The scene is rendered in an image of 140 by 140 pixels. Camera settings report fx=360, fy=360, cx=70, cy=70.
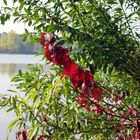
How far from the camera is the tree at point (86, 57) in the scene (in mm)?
1718

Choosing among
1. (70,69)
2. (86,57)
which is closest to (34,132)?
(70,69)

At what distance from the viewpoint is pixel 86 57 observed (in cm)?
199

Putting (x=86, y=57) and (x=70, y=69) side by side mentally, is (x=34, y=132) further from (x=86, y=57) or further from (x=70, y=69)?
(x=86, y=57)

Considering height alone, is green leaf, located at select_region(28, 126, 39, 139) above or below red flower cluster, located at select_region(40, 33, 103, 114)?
below

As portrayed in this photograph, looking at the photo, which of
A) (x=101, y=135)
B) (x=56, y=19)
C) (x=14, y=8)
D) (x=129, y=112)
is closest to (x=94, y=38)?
(x=56, y=19)

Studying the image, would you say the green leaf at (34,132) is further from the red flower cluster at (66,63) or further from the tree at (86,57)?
the red flower cluster at (66,63)

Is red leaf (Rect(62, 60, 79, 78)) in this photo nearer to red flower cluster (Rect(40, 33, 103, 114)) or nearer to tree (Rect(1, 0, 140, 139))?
red flower cluster (Rect(40, 33, 103, 114))

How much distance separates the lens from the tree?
1.72 meters

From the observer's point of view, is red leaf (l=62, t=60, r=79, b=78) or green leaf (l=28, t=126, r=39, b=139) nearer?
red leaf (l=62, t=60, r=79, b=78)

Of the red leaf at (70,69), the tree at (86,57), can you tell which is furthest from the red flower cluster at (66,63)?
the tree at (86,57)

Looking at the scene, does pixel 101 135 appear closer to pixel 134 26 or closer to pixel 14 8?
pixel 134 26

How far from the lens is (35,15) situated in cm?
210

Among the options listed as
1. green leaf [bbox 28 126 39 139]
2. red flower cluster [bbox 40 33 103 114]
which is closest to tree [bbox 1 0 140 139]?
green leaf [bbox 28 126 39 139]

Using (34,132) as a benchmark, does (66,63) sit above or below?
above
